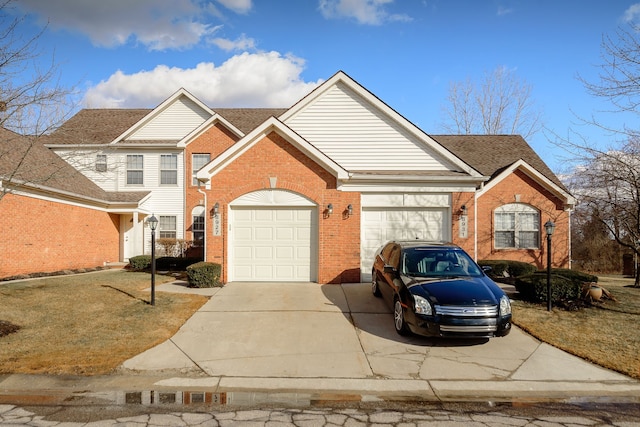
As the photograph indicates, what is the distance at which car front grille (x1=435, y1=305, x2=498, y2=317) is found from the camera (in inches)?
255

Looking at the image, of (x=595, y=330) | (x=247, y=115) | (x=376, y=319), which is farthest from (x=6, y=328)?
Result: (x=247, y=115)

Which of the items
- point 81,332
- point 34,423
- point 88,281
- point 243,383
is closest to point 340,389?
point 243,383

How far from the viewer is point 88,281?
12742 millimetres

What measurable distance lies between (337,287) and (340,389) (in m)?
6.18

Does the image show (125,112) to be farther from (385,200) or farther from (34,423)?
(34,423)

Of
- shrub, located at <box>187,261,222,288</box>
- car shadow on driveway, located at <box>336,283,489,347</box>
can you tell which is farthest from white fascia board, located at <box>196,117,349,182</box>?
car shadow on driveway, located at <box>336,283,489,347</box>

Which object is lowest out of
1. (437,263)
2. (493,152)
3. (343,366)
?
(343,366)

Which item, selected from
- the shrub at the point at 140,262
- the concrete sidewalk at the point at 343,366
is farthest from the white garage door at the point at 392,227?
the shrub at the point at 140,262

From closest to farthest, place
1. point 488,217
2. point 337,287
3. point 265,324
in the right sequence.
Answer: point 265,324
point 337,287
point 488,217

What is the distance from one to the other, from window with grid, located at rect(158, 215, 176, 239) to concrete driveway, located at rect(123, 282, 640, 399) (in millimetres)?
13203

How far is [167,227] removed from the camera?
2091 centimetres

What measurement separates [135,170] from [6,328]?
48.7 ft

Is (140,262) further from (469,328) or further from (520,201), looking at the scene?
(520,201)

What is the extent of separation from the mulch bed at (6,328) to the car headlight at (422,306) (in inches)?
292
